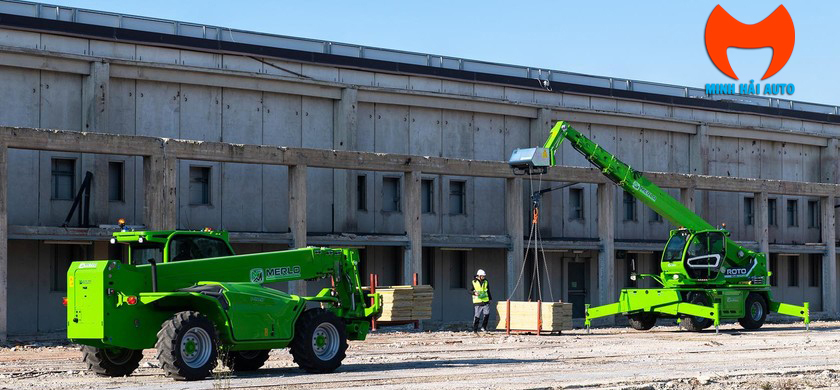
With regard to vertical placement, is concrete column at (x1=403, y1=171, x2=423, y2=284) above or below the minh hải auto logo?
below

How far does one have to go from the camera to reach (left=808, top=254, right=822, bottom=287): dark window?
47875 millimetres

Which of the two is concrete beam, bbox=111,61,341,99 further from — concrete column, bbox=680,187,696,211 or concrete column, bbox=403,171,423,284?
concrete column, bbox=680,187,696,211

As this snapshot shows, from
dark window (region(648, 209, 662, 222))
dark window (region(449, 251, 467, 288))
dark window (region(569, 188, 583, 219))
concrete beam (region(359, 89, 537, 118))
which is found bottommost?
dark window (region(449, 251, 467, 288))

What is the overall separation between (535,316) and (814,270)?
2151cm

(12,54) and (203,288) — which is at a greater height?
(12,54)

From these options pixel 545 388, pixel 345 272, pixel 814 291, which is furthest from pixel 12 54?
pixel 814 291

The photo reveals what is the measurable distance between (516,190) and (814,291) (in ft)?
59.6

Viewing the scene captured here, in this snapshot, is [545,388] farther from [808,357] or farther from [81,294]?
[808,357]

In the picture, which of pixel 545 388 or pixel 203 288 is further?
pixel 203 288

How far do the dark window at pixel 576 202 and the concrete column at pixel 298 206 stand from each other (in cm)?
1247

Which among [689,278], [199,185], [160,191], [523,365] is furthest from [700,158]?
[523,365]

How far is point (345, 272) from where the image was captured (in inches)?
785

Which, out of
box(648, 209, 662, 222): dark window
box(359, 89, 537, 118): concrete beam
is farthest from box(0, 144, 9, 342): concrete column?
box(648, 209, 662, 222): dark window

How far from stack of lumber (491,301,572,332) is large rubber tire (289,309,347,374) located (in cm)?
1269
